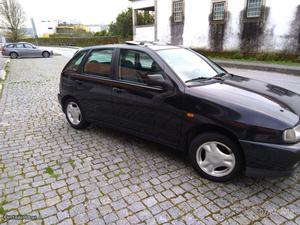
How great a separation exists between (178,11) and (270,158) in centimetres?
2282

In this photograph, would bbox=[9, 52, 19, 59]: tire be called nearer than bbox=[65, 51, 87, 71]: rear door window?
No

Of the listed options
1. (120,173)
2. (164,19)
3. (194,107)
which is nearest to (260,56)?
(164,19)

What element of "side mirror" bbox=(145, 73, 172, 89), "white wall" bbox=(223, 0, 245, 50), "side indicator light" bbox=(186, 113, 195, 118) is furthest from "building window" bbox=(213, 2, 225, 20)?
"side indicator light" bbox=(186, 113, 195, 118)

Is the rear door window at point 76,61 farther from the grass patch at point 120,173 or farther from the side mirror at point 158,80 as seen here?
the grass patch at point 120,173

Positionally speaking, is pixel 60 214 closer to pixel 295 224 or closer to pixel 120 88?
pixel 120 88

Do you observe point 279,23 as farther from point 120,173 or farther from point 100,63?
point 120,173

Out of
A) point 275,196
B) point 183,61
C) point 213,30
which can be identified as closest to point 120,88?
point 183,61

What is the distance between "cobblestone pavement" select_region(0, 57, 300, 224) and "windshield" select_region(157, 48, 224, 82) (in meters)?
1.26

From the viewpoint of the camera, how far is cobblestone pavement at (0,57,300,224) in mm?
2531

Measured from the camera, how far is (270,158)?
257 centimetres

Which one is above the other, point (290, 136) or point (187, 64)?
point (187, 64)

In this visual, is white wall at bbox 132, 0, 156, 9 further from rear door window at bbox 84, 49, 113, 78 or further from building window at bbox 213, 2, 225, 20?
rear door window at bbox 84, 49, 113, 78

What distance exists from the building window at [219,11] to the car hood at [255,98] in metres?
18.4

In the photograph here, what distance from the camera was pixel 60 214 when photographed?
2.56 meters
